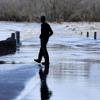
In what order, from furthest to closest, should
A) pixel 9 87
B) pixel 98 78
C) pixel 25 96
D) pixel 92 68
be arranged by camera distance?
pixel 92 68
pixel 98 78
pixel 9 87
pixel 25 96

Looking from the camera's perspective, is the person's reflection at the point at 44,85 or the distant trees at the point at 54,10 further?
the distant trees at the point at 54,10

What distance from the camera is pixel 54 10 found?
135250 mm

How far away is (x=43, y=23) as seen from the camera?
20953 mm

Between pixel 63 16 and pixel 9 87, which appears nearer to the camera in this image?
pixel 9 87

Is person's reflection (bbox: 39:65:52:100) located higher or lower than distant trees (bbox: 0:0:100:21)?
higher

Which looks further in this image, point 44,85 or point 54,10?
point 54,10

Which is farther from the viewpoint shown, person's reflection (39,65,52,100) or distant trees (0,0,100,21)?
distant trees (0,0,100,21)

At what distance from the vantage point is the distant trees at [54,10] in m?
131

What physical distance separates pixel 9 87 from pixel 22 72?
→ 166 inches

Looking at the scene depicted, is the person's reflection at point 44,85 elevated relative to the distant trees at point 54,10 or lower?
elevated

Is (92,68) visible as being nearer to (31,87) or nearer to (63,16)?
(31,87)

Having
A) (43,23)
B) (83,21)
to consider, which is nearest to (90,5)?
(83,21)

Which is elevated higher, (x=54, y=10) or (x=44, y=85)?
(x=44, y=85)

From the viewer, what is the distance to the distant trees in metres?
131
